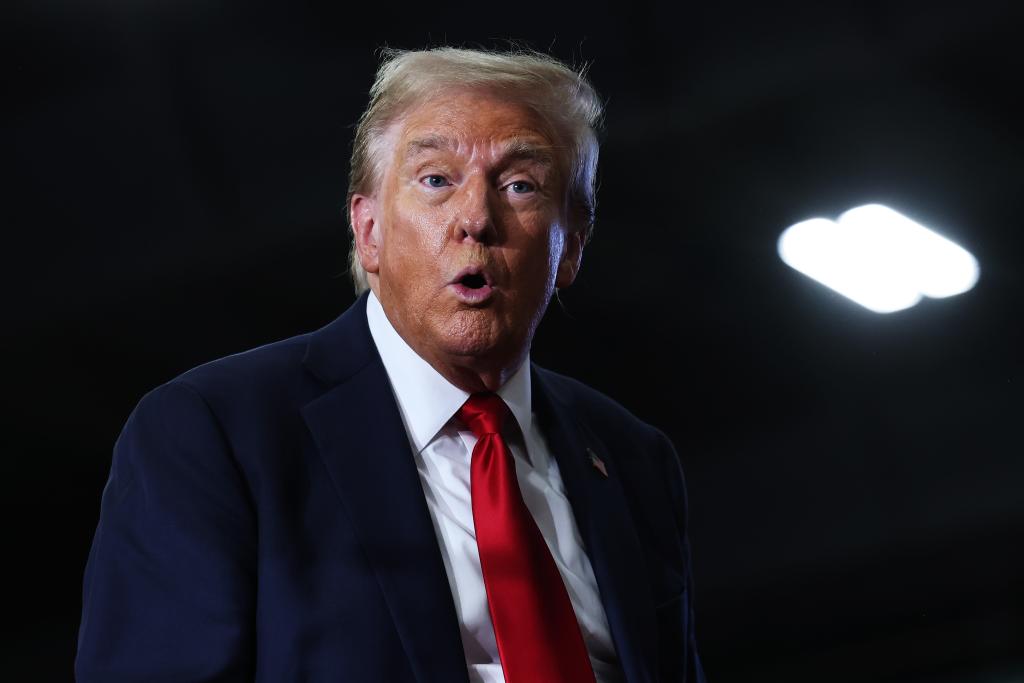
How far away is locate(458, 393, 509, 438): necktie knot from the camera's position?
169 cm

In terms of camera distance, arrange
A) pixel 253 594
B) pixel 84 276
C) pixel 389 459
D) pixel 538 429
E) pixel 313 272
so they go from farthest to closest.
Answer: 1. pixel 313 272
2. pixel 84 276
3. pixel 538 429
4. pixel 389 459
5. pixel 253 594

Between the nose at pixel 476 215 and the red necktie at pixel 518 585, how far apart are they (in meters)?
0.27

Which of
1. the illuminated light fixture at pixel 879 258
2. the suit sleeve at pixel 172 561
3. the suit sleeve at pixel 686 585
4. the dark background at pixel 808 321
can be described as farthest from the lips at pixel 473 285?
the illuminated light fixture at pixel 879 258

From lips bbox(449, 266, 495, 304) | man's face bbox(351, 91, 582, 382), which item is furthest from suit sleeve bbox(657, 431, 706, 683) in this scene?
lips bbox(449, 266, 495, 304)

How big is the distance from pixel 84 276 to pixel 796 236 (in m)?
1.34

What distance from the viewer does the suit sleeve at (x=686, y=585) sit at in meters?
1.84

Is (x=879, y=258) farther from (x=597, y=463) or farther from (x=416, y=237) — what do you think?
(x=416, y=237)

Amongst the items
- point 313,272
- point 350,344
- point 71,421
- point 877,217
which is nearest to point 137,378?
point 71,421

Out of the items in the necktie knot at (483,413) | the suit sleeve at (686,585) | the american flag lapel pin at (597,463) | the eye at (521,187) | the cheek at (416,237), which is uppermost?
the eye at (521,187)

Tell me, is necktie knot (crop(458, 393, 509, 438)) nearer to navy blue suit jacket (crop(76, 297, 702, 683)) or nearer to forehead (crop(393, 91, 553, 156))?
navy blue suit jacket (crop(76, 297, 702, 683))

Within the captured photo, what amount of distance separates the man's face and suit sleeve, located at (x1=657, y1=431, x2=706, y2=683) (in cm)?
40

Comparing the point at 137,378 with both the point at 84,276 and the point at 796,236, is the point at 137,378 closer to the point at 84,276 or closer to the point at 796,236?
the point at 84,276

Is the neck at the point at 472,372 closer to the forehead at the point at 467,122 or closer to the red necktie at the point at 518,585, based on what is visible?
the red necktie at the point at 518,585

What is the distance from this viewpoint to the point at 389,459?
1.56 m
